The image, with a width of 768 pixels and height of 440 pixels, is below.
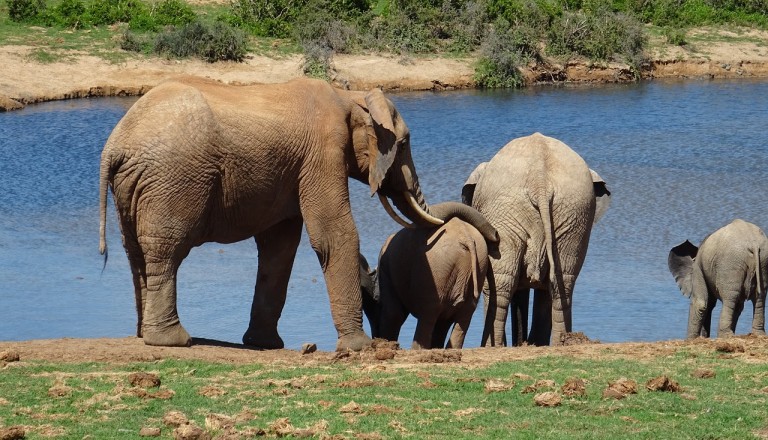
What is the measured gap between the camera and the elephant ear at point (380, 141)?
10734 millimetres

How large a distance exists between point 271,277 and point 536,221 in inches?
87.4

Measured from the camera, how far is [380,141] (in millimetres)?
10828

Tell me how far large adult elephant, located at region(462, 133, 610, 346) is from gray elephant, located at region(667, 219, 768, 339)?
4.75 feet

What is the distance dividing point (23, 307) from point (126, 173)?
5.27m

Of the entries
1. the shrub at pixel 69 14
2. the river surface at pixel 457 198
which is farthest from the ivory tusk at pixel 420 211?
the shrub at pixel 69 14

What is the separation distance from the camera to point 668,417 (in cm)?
753


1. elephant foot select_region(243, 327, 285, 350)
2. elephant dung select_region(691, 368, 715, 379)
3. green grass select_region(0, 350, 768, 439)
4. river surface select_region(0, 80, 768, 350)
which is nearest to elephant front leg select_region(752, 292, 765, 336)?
river surface select_region(0, 80, 768, 350)

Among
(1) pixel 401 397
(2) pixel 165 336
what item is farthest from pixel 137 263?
(1) pixel 401 397

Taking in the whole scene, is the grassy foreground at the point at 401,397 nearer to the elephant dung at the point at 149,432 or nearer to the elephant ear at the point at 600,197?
the elephant dung at the point at 149,432

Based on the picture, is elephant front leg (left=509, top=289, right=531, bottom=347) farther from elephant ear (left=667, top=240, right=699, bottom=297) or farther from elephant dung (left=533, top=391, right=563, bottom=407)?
elephant dung (left=533, top=391, right=563, bottom=407)

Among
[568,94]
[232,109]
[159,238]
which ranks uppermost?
[232,109]

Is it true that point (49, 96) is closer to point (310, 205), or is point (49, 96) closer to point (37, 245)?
point (37, 245)

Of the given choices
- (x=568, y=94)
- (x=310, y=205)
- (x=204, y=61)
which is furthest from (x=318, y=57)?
(x=310, y=205)

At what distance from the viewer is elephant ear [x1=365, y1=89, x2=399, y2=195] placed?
35.2ft
